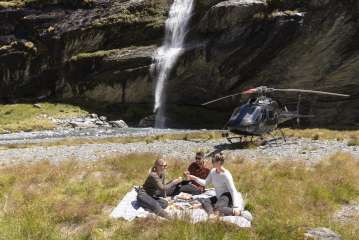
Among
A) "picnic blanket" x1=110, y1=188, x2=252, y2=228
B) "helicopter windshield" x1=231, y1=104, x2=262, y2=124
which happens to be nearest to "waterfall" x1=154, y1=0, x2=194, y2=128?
"helicopter windshield" x1=231, y1=104, x2=262, y2=124

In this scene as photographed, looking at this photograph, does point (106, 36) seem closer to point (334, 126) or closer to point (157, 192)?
point (334, 126)

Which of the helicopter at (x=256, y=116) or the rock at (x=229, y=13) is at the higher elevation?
the rock at (x=229, y=13)

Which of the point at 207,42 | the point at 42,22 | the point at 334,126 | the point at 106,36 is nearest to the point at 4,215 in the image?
the point at 334,126

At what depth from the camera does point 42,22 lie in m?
76.3

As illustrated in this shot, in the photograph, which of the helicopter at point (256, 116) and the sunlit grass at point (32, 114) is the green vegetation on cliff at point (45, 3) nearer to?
→ the sunlit grass at point (32, 114)

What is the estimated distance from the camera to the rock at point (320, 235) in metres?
8.69

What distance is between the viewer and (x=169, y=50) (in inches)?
2502

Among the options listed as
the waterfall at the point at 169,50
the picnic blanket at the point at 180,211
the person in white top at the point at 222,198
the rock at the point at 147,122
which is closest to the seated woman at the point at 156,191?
the picnic blanket at the point at 180,211

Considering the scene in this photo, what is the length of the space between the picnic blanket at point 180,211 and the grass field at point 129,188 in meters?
0.32

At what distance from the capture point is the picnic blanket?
9.97 metres

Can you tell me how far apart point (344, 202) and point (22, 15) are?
73642 millimetres

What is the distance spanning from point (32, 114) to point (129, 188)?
53544 millimetres

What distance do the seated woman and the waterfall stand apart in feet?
158

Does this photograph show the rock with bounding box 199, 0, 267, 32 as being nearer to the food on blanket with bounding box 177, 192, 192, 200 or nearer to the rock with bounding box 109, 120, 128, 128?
the rock with bounding box 109, 120, 128, 128
